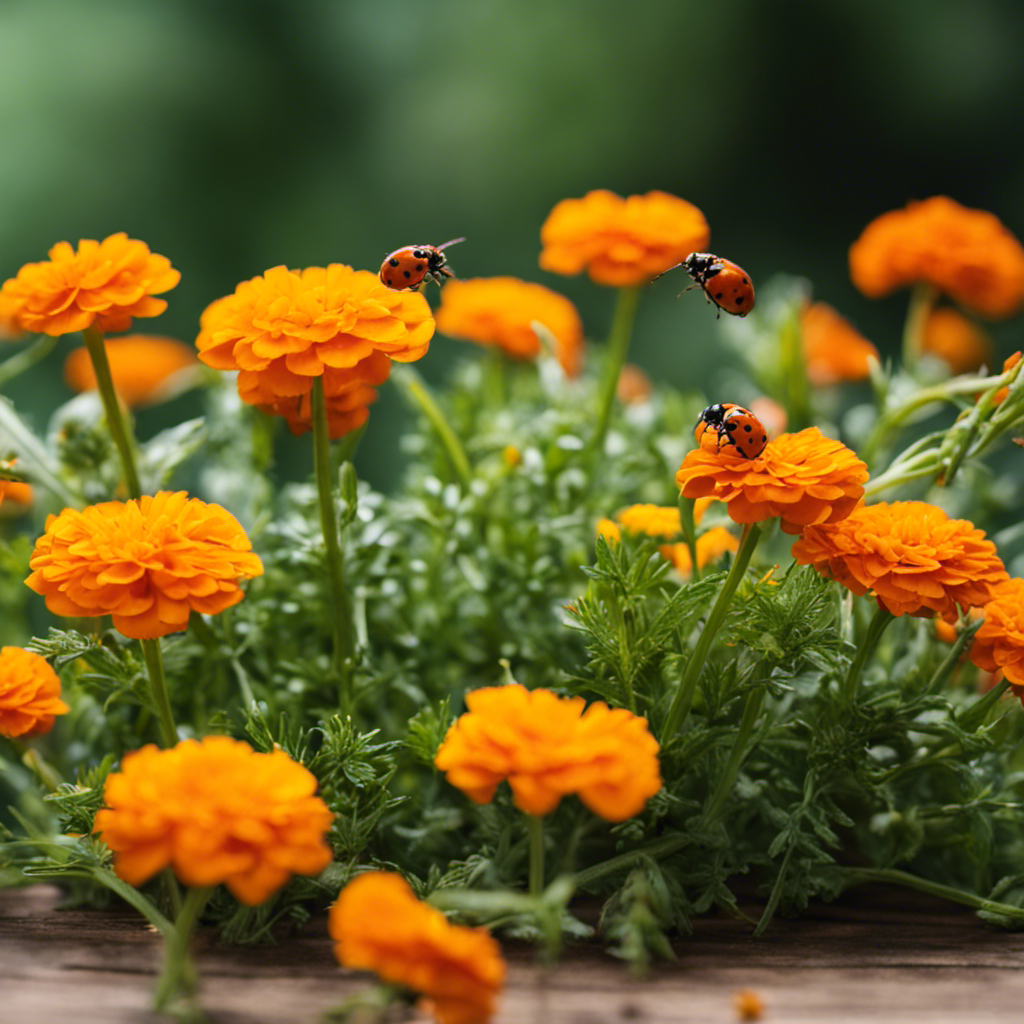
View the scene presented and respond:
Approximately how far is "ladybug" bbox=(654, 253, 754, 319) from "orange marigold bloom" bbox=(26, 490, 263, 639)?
0.34m

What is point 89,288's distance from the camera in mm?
588

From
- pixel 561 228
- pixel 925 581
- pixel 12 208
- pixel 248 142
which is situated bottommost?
pixel 925 581

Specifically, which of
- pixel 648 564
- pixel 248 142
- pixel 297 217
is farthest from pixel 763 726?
pixel 248 142

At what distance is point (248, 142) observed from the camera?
2123 mm

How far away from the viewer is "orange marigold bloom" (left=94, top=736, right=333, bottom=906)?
402 millimetres

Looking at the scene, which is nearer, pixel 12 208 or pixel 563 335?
pixel 563 335

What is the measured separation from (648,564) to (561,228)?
31 cm

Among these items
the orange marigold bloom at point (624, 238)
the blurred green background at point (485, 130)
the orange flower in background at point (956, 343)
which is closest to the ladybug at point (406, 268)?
the orange marigold bloom at point (624, 238)

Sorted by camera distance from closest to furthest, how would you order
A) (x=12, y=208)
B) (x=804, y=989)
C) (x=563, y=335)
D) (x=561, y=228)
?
(x=804, y=989)
(x=561, y=228)
(x=563, y=335)
(x=12, y=208)

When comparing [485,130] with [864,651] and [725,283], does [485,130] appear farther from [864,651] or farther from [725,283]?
[864,651]

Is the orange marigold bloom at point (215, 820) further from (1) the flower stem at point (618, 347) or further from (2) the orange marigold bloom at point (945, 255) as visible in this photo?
(2) the orange marigold bloom at point (945, 255)

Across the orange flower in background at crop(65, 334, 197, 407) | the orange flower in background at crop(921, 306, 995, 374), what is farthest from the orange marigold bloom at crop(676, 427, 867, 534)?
the orange flower in background at crop(921, 306, 995, 374)

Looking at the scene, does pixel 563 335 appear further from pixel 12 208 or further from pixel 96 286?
pixel 12 208

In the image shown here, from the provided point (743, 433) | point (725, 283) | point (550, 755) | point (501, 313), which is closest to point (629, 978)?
point (550, 755)
